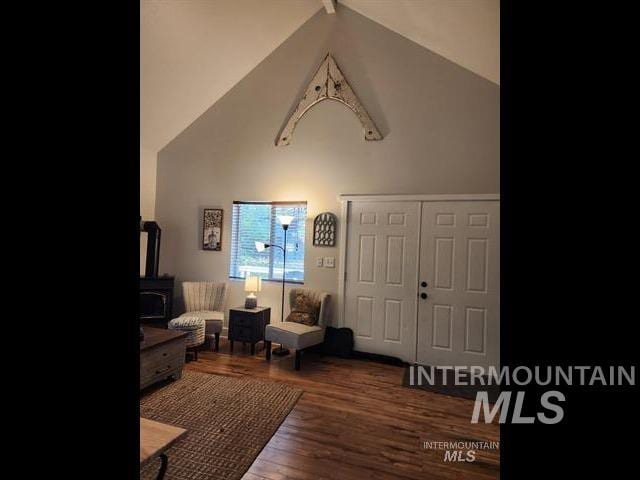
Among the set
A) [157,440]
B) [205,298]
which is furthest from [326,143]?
[157,440]

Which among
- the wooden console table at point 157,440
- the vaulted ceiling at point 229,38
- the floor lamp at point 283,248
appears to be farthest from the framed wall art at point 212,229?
the wooden console table at point 157,440

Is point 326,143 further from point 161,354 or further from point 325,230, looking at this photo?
point 161,354

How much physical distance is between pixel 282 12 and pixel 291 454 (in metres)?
4.55

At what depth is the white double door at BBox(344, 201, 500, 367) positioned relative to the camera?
3533 millimetres

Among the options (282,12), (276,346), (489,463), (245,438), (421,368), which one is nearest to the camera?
(489,463)

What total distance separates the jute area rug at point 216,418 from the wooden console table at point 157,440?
0.13 meters

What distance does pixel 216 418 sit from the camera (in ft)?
8.23

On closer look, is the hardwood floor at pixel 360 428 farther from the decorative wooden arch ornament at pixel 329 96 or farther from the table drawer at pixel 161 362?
the decorative wooden arch ornament at pixel 329 96

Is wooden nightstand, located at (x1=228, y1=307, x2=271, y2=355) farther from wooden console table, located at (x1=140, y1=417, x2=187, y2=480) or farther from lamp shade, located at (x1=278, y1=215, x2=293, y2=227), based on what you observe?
wooden console table, located at (x1=140, y1=417, x2=187, y2=480)
